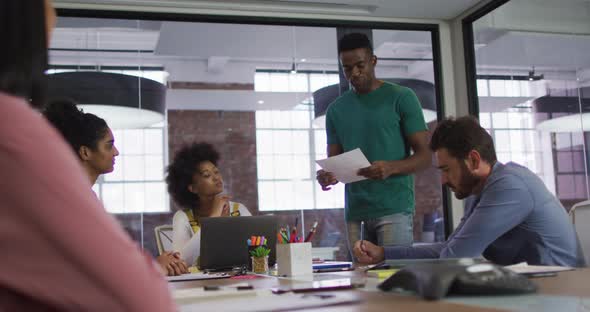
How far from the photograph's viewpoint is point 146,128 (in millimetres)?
4281

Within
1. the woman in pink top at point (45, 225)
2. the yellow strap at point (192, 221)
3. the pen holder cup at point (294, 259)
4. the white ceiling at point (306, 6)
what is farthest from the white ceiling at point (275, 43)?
the woman in pink top at point (45, 225)

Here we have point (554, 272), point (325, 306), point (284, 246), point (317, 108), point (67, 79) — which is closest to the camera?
point (325, 306)

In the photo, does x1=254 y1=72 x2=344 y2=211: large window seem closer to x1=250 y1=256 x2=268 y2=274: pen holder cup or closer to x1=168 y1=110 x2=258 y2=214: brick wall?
x1=168 y1=110 x2=258 y2=214: brick wall

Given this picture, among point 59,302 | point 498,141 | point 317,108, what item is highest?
point 317,108

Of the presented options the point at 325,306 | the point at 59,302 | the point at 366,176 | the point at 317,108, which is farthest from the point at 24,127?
the point at 317,108

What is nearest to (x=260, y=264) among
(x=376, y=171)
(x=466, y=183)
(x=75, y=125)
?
(x=466, y=183)

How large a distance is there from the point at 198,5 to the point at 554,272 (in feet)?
10.9

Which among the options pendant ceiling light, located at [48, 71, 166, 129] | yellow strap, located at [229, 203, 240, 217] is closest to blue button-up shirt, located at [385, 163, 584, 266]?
yellow strap, located at [229, 203, 240, 217]

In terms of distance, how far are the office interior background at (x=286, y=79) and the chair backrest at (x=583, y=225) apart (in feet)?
5.78

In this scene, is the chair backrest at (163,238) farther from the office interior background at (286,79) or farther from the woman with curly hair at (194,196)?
the office interior background at (286,79)

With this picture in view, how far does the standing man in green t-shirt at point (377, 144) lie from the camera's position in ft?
9.96

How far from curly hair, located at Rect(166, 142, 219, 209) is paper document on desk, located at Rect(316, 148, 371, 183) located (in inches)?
35.7

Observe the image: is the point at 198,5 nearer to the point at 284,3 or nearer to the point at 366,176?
the point at 284,3

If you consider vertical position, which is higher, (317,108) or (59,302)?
(317,108)
